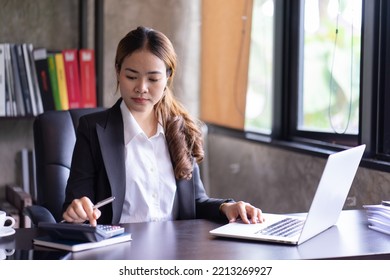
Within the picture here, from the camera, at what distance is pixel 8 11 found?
326cm

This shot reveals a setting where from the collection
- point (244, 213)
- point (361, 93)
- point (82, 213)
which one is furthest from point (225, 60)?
point (82, 213)

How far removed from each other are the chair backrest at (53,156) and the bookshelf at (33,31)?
1001mm

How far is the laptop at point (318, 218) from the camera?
1.54 metres

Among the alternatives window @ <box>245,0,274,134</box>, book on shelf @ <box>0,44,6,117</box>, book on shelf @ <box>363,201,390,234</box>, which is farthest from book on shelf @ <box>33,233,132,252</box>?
window @ <box>245,0,274,134</box>

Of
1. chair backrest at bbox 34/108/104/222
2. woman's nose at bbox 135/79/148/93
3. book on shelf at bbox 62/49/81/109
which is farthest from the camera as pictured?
book on shelf at bbox 62/49/81/109

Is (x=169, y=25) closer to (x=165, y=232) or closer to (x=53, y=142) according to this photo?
(x=53, y=142)

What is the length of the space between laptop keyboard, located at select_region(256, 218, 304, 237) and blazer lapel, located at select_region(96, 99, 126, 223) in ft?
1.51

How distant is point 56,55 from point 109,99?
1.16 ft

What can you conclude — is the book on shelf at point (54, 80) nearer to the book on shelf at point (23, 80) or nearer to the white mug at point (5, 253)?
the book on shelf at point (23, 80)

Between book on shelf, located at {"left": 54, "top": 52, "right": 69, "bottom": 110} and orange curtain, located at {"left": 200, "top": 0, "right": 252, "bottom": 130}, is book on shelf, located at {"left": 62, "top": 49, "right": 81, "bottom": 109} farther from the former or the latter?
orange curtain, located at {"left": 200, "top": 0, "right": 252, "bottom": 130}

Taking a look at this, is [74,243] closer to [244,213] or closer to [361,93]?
[244,213]

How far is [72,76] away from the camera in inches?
123

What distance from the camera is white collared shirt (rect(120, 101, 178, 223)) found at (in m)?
1.95

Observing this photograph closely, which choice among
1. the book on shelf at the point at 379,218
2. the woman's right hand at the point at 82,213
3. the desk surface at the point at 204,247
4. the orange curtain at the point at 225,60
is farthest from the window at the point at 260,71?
the woman's right hand at the point at 82,213
